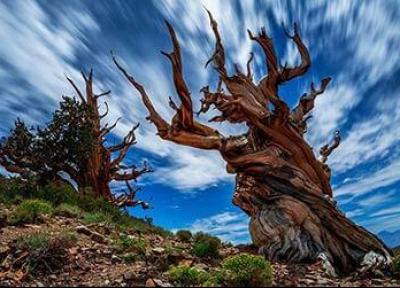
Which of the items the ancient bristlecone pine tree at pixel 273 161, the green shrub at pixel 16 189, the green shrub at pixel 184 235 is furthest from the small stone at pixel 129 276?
the green shrub at pixel 16 189

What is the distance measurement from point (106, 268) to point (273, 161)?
6.00 m

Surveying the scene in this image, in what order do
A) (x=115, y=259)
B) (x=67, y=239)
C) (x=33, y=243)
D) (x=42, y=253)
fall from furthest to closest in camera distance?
1. (x=67, y=239)
2. (x=115, y=259)
3. (x=33, y=243)
4. (x=42, y=253)

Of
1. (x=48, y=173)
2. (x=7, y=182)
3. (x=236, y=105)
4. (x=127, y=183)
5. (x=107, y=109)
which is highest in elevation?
(x=107, y=109)

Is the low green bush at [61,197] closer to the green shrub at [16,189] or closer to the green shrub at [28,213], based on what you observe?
the green shrub at [16,189]

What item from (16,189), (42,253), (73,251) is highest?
(16,189)

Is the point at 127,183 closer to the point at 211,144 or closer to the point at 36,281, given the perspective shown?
the point at 211,144

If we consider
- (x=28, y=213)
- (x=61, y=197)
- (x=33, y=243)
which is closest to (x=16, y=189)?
(x=61, y=197)

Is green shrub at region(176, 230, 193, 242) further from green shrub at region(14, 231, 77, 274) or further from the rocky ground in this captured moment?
green shrub at region(14, 231, 77, 274)

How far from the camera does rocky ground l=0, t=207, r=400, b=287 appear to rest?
655cm

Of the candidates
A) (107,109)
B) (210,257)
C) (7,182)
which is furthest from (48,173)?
(210,257)

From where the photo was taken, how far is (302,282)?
20.9 feet

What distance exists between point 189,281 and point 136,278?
830 millimetres

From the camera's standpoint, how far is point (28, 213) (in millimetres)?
11242

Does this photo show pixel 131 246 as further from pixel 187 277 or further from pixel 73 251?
pixel 187 277
